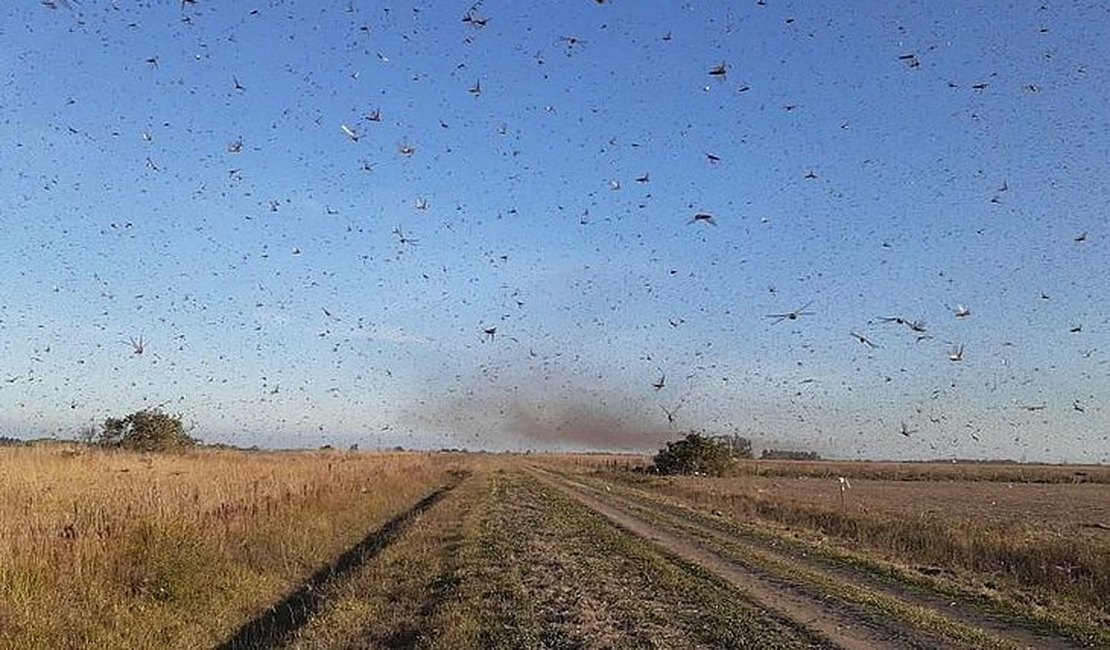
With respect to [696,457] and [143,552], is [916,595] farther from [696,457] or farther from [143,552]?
[696,457]

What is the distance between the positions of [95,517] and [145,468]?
19080 millimetres

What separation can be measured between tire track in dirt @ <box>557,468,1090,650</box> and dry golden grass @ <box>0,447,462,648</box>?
1061 cm

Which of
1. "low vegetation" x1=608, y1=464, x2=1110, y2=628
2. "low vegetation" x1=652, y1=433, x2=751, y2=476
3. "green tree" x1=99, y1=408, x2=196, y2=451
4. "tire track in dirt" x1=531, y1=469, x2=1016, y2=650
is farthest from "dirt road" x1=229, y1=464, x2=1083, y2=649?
"low vegetation" x1=652, y1=433, x2=751, y2=476

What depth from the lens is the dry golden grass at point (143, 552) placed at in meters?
11.5

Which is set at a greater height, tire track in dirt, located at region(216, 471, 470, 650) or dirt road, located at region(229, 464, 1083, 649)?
dirt road, located at region(229, 464, 1083, 649)

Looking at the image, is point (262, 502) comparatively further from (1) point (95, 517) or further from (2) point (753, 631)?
(2) point (753, 631)

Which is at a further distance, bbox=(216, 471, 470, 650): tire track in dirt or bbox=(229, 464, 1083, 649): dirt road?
bbox=(216, 471, 470, 650): tire track in dirt

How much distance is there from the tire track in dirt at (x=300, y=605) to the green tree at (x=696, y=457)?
72.8 metres

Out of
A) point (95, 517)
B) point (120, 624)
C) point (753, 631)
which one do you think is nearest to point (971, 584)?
point (753, 631)

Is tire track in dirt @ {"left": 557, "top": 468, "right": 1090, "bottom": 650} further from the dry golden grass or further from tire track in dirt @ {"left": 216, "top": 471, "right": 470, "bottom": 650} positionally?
the dry golden grass

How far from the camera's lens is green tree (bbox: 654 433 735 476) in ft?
307

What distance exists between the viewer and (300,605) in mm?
14656

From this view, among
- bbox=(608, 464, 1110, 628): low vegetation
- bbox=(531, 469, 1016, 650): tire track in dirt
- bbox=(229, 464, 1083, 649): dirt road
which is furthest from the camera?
bbox=(608, 464, 1110, 628): low vegetation

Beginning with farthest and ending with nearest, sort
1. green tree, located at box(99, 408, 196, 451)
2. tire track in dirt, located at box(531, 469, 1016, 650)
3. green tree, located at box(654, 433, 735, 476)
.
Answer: green tree, located at box(654, 433, 735, 476) < green tree, located at box(99, 408, 196, 451) < tire track in dirt, located at box(531, 469, 1016, 650)
